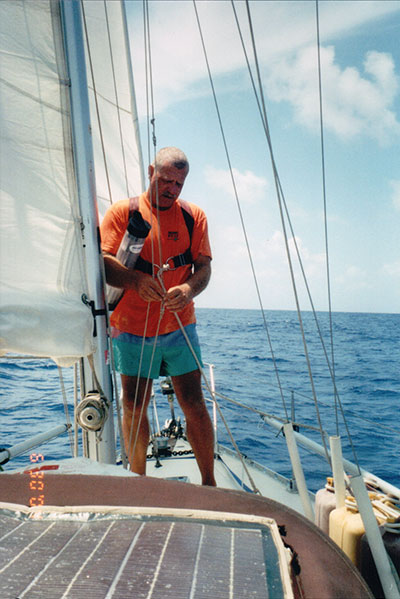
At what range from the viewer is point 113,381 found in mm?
1894

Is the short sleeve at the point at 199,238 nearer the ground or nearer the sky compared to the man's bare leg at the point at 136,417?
nearer the sky

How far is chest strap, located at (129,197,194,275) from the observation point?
2.10m

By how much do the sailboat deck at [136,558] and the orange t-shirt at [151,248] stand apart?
118 centimetres

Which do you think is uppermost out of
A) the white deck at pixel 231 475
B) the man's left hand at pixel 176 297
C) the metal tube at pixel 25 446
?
the man's left hand at pixel 176 297

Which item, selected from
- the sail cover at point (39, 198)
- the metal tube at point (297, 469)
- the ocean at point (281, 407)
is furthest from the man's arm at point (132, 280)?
the metal tube at point (297, 469)

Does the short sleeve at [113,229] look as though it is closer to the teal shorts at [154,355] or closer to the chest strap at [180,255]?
the chest strap at [180,255]

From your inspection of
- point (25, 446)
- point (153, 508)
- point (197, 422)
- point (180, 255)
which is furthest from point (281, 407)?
point (153, 508)

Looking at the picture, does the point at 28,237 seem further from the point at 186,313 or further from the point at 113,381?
the point at 186,313

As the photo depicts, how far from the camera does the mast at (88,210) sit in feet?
5.80

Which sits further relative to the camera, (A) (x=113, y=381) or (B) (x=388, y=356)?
(B) (x=388, y=356)

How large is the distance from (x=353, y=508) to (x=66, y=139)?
1.71 m

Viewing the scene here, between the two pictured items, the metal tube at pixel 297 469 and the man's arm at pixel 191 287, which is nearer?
the metal tube at pixel 297 469

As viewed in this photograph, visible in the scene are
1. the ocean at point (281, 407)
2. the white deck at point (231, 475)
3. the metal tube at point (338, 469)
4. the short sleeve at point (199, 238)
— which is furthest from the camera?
the ocean at point (281, 407)

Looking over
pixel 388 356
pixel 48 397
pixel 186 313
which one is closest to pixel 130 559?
pixel 186 313
